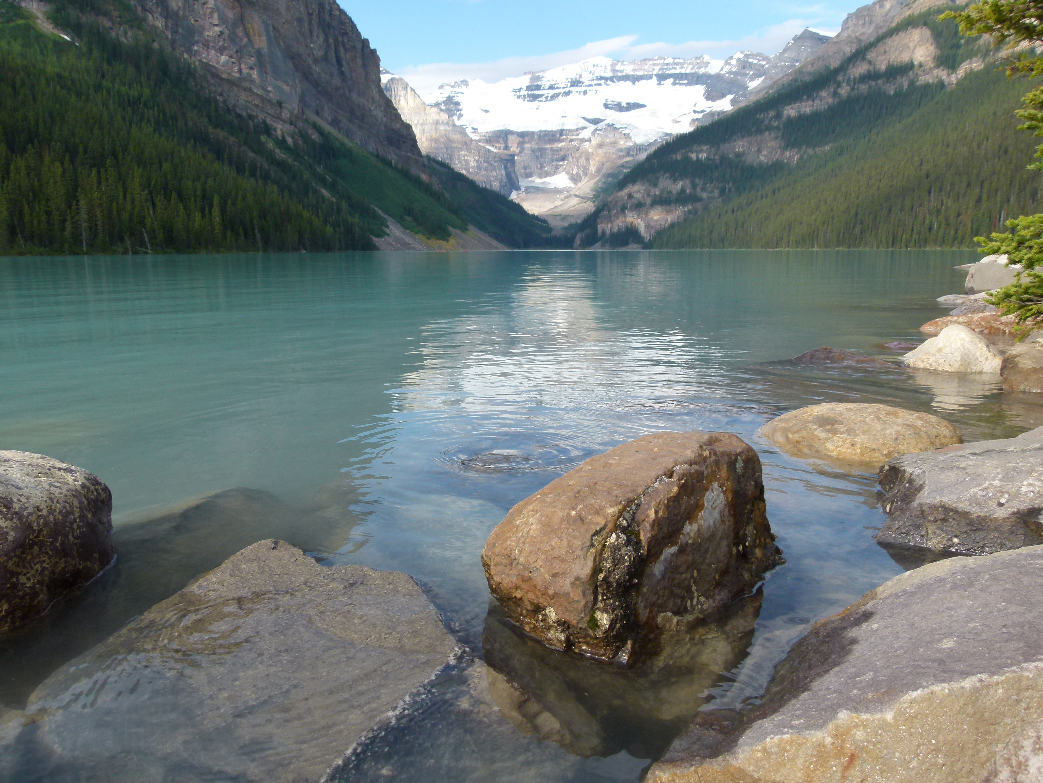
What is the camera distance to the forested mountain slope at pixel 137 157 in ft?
306

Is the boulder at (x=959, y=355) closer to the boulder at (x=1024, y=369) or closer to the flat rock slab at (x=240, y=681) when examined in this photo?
the boulder at (x=1024, y=369)

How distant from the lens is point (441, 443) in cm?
1153

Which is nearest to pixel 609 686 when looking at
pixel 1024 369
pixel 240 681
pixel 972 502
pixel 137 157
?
pixel 240 681

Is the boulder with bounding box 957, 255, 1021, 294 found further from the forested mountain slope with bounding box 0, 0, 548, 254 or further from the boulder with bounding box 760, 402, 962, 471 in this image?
the forested mountain slope with bounding box 0, 0, 548, 254

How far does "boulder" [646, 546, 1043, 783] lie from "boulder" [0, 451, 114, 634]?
5.65m

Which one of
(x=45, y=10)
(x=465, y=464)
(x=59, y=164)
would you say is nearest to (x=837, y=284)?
(x=465, y=464)

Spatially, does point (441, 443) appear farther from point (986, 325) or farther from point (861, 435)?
point (986, 325)

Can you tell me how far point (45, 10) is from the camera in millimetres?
150125

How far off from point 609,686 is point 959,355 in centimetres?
1727

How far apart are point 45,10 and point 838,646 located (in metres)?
204

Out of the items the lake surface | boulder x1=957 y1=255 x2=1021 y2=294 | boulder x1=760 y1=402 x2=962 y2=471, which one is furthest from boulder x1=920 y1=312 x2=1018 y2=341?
boulder x1=760 y1=402 x2=962 y2=471

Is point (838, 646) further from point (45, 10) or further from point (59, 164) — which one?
point (45, 10)

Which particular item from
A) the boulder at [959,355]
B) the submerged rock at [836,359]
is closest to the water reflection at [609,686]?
the submerged rock at [836,359]

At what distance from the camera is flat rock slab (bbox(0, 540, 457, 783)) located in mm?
4250
